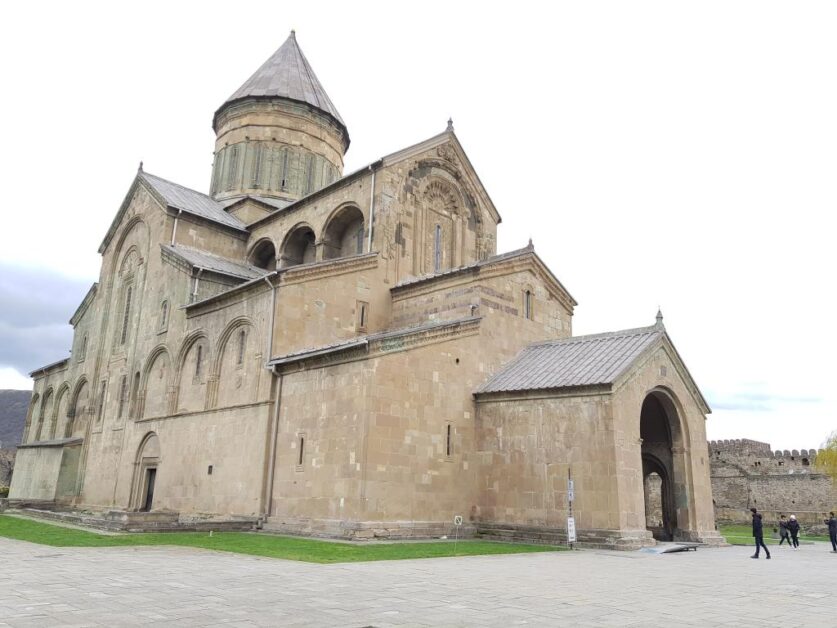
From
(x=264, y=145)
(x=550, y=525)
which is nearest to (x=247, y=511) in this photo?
(x=550, y=525)

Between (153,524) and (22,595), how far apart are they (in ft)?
31.2

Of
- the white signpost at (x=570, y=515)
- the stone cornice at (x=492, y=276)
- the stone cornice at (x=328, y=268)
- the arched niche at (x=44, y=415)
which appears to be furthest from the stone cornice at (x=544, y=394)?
the arched niche at (x=44, y=415)

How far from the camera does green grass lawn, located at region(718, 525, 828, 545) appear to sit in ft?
67.2

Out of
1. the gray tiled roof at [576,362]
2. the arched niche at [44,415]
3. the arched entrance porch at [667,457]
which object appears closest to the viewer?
the gray tiled roof at [576,362]

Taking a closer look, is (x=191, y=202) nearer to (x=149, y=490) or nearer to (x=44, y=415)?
(x=149, y=490)

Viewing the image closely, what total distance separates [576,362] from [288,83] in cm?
2168

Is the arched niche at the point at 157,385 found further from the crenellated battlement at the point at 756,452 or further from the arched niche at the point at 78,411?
the crenellated battlement at the point at 756,452

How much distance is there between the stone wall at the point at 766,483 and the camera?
31219 millimetres

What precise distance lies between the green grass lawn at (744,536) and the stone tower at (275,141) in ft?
71.8

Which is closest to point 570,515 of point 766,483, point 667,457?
point 667,457

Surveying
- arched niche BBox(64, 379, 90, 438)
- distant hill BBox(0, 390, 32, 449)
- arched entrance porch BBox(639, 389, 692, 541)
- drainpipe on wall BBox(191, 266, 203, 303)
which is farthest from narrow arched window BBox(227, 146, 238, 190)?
distant hill BBox(0, 390, 32, 449)

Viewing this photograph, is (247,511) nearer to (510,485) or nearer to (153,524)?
(153,524)

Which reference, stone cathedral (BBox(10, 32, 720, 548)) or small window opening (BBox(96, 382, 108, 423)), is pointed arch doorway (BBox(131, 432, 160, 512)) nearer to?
stone cathedral (BBox(10, 32, 720, 548))

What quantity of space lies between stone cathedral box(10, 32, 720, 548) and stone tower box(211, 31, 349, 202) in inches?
78.3
